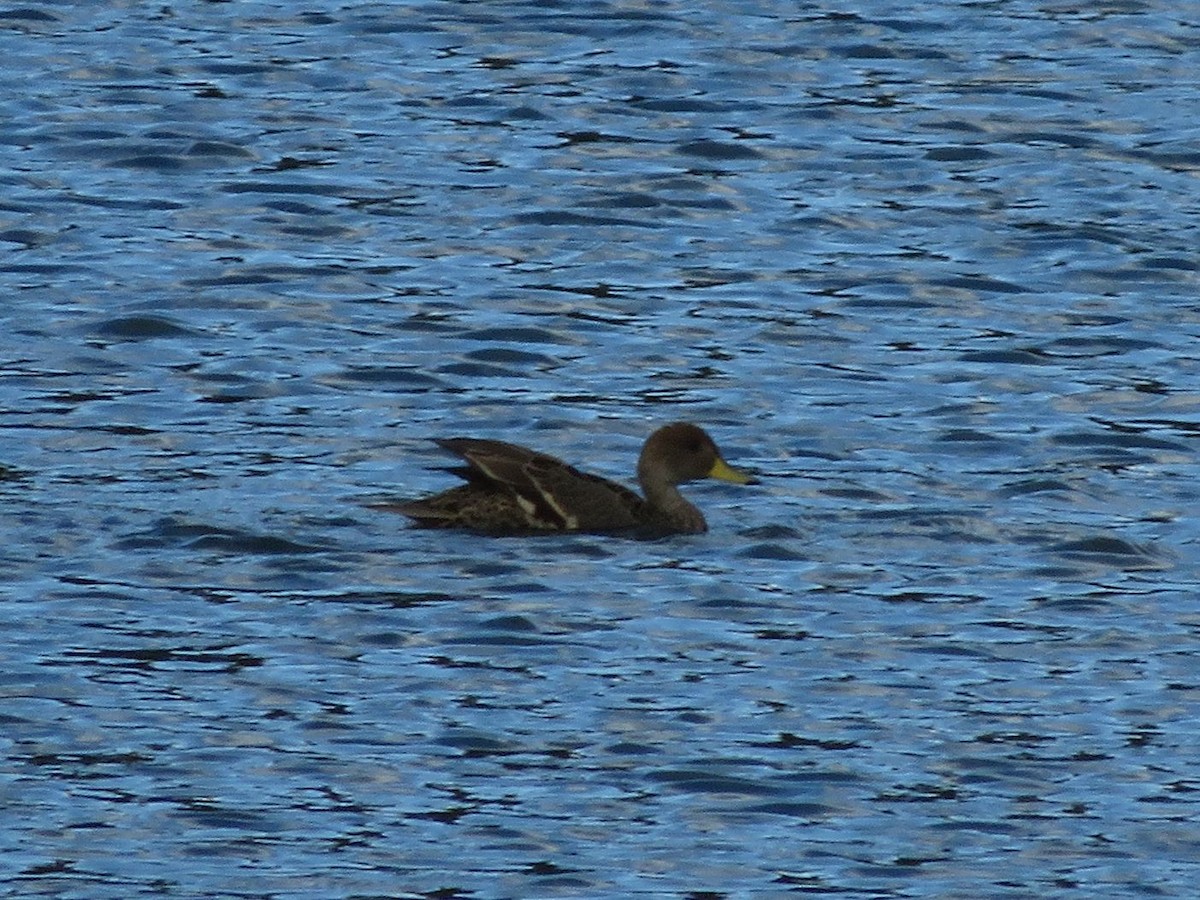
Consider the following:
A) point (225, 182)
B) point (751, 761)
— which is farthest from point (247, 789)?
point (225, 182)

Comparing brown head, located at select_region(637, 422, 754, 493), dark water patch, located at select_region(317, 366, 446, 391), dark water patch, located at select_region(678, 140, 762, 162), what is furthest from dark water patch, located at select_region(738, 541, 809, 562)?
dark water patch, located at select_region(678, 140, 762, 162)

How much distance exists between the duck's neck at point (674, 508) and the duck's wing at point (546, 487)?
0.11 m

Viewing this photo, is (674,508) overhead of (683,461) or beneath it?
beneath

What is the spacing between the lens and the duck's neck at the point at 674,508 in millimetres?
13445

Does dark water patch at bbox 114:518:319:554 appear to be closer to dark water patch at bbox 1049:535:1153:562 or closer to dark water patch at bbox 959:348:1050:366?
dark water patch at bbox 1049:535:1153:562

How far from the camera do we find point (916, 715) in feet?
35.8

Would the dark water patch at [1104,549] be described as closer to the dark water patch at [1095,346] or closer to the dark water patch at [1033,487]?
the dark water patch at [1033,487]

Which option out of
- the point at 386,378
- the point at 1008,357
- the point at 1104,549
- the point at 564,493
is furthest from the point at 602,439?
the point at 1104,549

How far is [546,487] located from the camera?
517 inches

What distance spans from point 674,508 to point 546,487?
62 cm

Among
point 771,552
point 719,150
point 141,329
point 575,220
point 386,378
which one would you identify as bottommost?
point 771,552

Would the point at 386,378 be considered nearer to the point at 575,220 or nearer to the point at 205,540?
the point at 205,540

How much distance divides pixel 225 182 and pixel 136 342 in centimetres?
316

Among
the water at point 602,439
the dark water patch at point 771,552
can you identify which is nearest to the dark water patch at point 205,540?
the water at point 602,439
